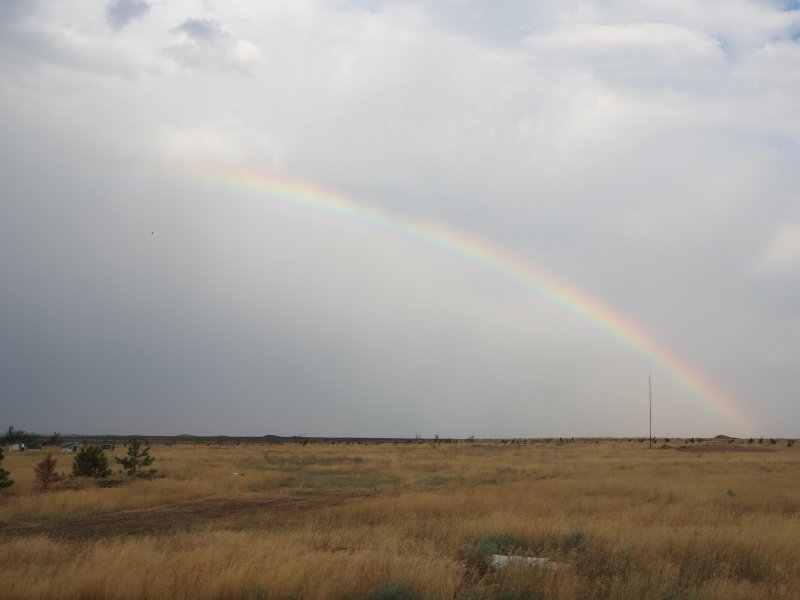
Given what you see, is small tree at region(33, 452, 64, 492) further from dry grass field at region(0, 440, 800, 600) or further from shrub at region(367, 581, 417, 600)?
shrub at region(367, 581, 417, 600)

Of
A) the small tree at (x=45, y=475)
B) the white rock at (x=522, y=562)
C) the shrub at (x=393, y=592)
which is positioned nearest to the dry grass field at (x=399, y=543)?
the shrub at (x=393, y=592)

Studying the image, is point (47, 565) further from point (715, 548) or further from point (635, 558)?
point (715, 548)

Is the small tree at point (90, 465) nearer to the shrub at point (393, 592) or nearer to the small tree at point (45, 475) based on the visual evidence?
the small tree at point (45, 475)

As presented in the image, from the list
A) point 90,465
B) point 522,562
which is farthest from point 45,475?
point 522,562

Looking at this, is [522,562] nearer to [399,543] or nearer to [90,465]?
[399,543]

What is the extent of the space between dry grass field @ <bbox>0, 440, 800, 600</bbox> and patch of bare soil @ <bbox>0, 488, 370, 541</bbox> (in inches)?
2.7

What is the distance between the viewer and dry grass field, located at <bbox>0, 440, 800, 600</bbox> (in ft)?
27.9

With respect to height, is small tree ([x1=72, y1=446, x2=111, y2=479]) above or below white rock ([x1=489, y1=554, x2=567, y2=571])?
below

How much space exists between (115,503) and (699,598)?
19.0 m

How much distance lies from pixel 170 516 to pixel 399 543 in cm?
1015

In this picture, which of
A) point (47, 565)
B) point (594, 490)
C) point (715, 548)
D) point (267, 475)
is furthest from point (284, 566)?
point (267, 475)

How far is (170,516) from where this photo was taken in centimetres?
1919

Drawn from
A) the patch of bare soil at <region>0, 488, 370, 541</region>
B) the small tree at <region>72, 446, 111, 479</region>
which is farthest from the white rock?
the small tree at <region>72, 446, 111, 479</region>

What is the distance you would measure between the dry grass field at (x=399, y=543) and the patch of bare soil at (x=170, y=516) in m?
0.07
